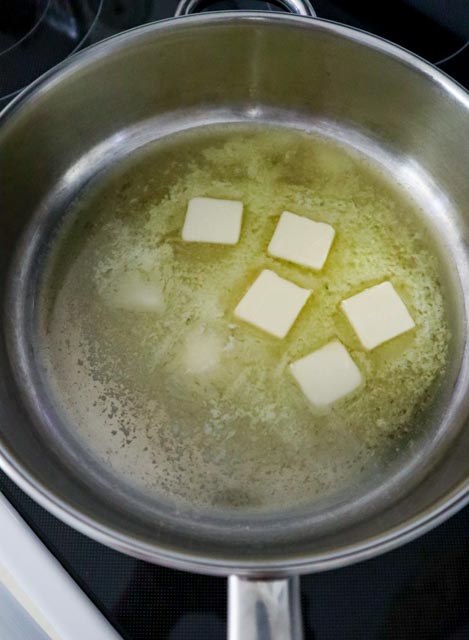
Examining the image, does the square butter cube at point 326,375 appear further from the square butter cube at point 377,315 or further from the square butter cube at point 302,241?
the square butter cube at point 302,241

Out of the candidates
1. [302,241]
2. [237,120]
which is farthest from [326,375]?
[237,120]

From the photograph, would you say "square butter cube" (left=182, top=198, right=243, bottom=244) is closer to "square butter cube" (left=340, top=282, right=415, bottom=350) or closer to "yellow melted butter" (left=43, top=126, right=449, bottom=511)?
"yellow melted butter" (left=43, top=126, right=449, bottom=511)

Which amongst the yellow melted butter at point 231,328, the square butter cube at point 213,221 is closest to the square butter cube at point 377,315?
the yellow melted butter at point 231,328

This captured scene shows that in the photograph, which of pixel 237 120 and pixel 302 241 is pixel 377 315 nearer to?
pixel 302 241

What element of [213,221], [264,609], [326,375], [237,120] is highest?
[237,120]

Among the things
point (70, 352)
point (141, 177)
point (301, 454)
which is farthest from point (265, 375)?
point (141, 177)

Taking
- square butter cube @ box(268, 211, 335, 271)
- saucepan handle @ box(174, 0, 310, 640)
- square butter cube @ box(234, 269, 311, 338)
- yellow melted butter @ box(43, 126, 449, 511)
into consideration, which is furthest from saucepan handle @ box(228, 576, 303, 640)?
square butter cube @ box(268, 211, 335, 271)
